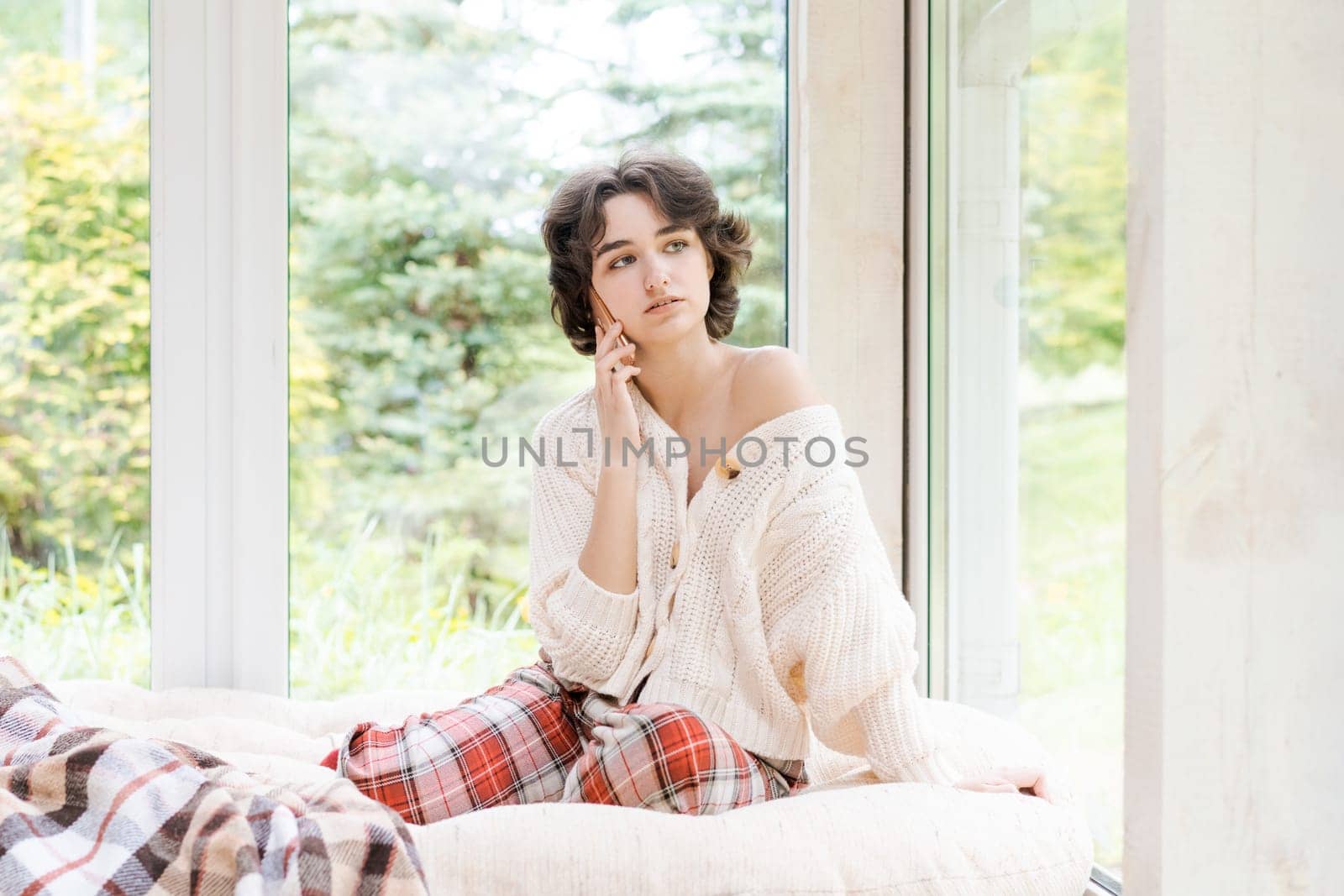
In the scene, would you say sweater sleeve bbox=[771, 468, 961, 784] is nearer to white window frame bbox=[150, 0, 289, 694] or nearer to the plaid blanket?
the plaid blanket

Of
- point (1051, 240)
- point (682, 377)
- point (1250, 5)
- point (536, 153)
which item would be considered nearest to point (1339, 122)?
point (1250, 5)

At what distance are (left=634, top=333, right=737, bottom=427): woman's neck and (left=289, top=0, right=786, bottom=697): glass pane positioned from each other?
22.3 inches

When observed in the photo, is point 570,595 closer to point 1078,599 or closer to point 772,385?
point 772,385

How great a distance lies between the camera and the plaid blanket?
3.33ft

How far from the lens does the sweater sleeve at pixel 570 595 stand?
1.50 m

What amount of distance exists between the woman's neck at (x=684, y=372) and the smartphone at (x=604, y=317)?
3cm

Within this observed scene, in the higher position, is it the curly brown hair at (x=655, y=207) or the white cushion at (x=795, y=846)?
the curly brown hair at (x=655, y=207)

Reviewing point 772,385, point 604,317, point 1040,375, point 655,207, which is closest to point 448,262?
point 604,317

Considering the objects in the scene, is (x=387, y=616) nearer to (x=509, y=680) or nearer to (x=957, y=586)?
(x=509, y=680)

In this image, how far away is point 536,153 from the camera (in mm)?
2158

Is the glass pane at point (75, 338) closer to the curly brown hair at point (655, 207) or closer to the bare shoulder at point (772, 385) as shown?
the curly brown hair at point (655, 207)

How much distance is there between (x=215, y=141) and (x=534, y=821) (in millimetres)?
1568

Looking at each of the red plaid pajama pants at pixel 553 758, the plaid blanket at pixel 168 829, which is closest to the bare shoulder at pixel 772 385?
the red plaid pajama pants at pixel 553 758

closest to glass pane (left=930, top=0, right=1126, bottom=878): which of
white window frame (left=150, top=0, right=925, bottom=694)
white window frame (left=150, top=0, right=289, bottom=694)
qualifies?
white window frame (left=150, top=0, right=925, bottom=694)
